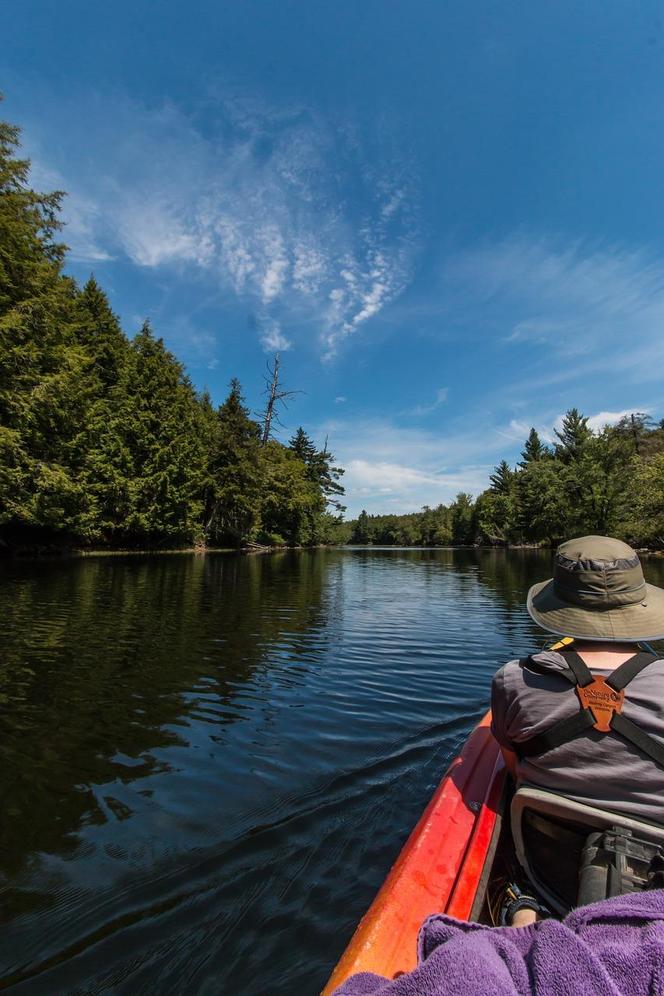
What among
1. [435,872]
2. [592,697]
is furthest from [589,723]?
[435,872]

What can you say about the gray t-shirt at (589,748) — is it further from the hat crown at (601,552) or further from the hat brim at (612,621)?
the hat crown at (601,552)

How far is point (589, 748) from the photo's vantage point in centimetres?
204

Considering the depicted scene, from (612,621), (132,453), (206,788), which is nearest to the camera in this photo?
(612,621)

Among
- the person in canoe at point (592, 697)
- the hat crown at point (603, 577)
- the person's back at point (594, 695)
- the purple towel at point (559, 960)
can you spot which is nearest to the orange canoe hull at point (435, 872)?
the person in canoe at point (592, 697)

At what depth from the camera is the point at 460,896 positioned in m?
2.20

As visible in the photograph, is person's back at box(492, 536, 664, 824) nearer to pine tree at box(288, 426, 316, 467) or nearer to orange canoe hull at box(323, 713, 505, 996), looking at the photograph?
orange canoe hull at box(323, 713, 505, 996)

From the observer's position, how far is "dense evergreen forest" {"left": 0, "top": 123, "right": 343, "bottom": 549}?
23.0 m

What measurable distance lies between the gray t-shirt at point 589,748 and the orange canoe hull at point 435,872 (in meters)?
0.56

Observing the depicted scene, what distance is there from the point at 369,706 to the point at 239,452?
1729 inches

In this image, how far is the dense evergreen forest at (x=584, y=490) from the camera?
47.7m

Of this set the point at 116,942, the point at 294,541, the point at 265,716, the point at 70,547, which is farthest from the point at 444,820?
the point at 294,541

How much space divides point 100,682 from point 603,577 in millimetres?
7136

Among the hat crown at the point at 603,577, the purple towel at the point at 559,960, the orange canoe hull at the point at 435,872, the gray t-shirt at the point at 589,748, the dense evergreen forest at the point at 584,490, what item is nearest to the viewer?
the purple towel at the point at 559,960

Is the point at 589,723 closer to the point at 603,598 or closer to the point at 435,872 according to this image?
the point at 603,598
